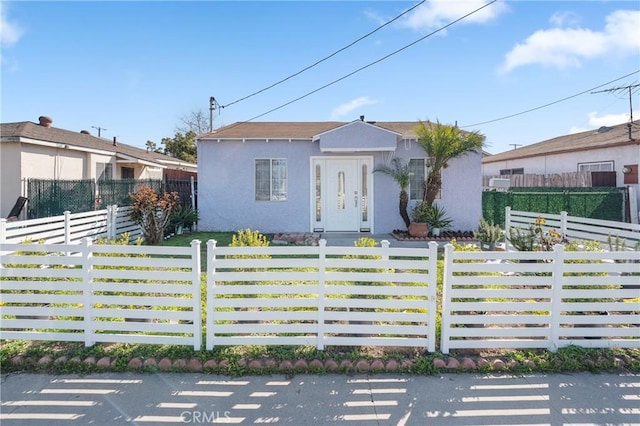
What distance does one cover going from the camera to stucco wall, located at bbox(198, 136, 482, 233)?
11.4 meters

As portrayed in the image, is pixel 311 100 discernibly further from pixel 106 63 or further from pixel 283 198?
pixel 106 63

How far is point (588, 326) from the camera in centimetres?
381

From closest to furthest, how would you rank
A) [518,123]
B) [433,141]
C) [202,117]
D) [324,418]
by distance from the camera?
[324,418]
[433,141]
[518,123]
[202,117]

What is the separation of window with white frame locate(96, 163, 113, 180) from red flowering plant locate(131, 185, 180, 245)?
8414mm

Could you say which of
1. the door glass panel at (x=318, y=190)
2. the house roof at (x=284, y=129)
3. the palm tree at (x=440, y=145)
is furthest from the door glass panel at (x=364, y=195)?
the palm tree at (x=440, y=145)

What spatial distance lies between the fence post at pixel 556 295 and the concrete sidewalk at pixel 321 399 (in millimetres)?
378

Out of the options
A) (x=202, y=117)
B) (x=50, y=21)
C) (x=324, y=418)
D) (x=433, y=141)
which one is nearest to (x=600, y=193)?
(x=433, y=141)

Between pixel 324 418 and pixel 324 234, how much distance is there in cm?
856

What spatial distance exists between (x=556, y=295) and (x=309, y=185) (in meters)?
8.55

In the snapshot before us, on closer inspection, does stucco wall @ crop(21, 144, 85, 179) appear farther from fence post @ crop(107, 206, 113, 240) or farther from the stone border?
the stone border

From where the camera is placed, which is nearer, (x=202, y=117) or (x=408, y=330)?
(x=408, y=330)

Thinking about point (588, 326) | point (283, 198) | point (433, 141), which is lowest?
point (588, 326)

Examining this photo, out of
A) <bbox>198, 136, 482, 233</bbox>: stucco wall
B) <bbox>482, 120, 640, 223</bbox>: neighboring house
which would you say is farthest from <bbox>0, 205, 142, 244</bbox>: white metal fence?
<bbox>482, 120, 640, 223</bbox>: neighboring house

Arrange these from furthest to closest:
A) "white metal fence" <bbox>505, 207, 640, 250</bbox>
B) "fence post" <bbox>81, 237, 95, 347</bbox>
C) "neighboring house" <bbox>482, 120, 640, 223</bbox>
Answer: "neighboring house" <bbox>482, 120, 640, 223</bbox>
"white metal fence" <bbox>505, 207, 640, 250</bbox>
"fence post" <bbox>81, 237, 95, 347</bbox>
